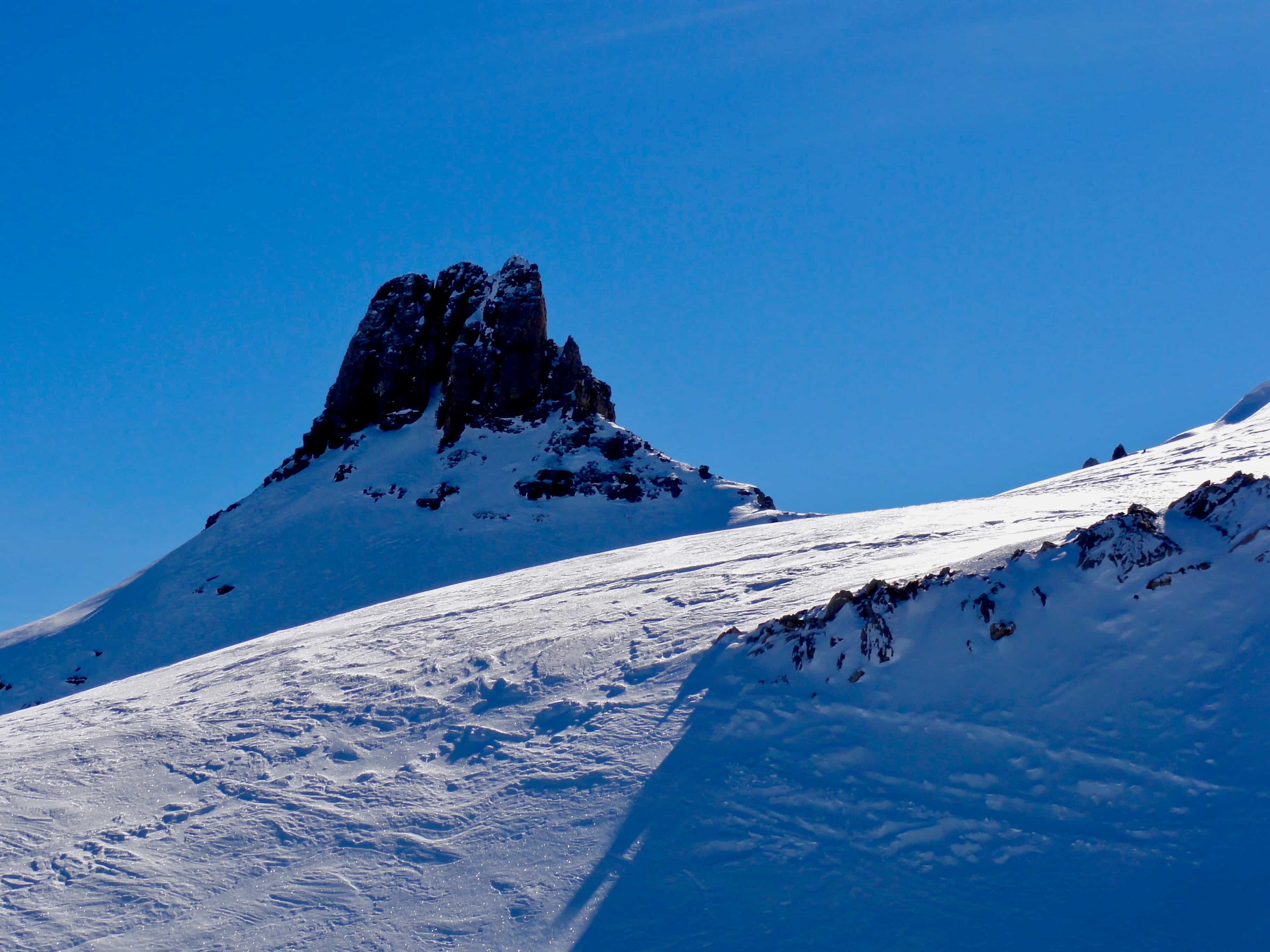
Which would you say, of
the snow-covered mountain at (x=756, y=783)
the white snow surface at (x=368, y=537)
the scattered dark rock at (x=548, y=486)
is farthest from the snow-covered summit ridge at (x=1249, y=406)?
the scattered dark rock at (x=548, y=486)

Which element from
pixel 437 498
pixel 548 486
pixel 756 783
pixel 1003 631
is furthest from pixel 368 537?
pixel 1003 631

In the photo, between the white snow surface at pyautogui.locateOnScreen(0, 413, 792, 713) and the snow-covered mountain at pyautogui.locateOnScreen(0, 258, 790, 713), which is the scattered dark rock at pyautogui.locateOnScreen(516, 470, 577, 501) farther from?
the white snow surface at pyautogui.locateOnScreen(0, 413, 792, 713)

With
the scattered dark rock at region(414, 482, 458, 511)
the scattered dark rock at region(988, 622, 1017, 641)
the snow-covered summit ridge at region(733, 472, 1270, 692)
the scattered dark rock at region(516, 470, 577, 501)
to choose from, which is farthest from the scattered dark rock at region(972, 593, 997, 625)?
the scattered dark rock at region(414, 482, 458, 511)

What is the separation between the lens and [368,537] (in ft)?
147

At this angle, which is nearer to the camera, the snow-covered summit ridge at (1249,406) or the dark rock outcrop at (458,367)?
the snow-covered summit ridge at (1249,406)

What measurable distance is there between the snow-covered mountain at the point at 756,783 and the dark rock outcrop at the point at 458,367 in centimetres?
3774

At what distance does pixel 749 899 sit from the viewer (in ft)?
29.7

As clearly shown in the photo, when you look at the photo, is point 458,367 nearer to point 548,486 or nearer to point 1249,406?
point 548,486

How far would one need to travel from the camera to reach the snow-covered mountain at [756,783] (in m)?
8.84

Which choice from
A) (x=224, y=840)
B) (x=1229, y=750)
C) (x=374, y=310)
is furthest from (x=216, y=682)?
(x=374, y=310)

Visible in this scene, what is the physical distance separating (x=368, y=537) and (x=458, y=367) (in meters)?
13.5

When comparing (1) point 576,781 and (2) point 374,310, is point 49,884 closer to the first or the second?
(1) point 576,781

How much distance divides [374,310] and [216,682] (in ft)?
148

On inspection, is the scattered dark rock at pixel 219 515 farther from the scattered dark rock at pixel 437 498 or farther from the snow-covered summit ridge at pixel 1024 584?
the snow-covered summit ridge at pixel 1024 584
